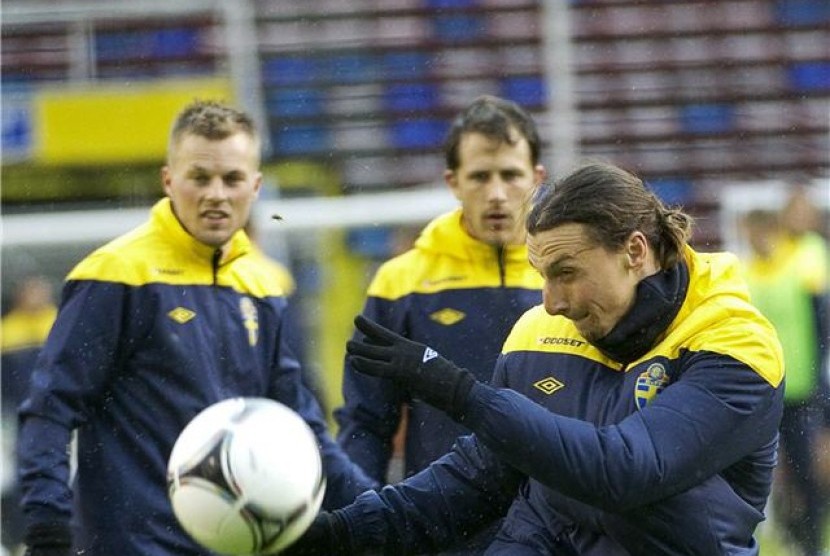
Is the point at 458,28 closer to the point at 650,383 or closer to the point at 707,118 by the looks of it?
the point at 707,118

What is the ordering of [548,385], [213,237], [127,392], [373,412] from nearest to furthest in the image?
[548,385], [127,392], [213,237], [373,412]

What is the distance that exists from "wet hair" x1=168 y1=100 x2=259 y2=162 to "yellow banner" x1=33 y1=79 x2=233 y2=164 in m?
6.74

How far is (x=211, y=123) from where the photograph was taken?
555cm

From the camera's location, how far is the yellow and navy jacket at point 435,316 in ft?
18.5

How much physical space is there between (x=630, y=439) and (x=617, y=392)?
252mm

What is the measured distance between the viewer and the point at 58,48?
49.5ft

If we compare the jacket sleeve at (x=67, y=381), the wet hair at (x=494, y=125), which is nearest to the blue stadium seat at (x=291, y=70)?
the wet hair at (x=494, y=125)

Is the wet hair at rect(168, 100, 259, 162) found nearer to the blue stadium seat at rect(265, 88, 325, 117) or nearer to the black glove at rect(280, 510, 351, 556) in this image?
the black glove at rect(280, 510, 351, 556)

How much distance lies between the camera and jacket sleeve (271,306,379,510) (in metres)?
5.29

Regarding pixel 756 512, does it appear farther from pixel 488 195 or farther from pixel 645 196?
pixel 488 195

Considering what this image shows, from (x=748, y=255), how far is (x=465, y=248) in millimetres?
4830

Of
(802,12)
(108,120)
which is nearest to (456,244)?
(108,120)

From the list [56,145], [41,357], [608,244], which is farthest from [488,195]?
[56,145]

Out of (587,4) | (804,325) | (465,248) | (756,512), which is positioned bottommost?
(804,325)
